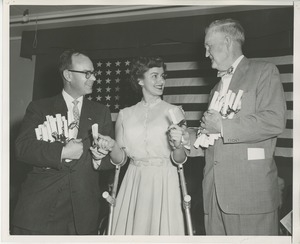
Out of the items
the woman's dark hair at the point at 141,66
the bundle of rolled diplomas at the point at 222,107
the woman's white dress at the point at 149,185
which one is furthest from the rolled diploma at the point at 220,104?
the woman's dark hair at the point at 141,66

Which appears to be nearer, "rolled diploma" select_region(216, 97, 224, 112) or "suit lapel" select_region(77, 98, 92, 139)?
"rolled diploma" select_region(216, 97, 224, 112)

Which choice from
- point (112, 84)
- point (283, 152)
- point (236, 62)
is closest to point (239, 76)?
point (236, 62)

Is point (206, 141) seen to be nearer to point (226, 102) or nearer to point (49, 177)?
point (226, 102)

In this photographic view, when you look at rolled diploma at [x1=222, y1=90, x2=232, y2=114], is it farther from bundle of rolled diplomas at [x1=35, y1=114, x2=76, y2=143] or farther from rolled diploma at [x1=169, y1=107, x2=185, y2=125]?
bundle of rolled diplomas at [x1=35, y1=114, x2=76, y2=143]

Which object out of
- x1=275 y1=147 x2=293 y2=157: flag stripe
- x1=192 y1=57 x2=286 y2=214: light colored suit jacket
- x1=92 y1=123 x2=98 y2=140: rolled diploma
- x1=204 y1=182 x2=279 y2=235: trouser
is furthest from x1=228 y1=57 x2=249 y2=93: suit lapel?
x1=92 y1=123 x2=98 y2=140: rolled diploma

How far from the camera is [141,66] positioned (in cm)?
166

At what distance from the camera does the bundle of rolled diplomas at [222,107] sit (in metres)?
1.42

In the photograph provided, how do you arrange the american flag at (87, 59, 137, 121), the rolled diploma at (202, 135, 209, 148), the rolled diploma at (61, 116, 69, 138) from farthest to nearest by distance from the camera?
the american flag at (87, 59, 137, 121)
the rolled diploma at (61, 116, 69, 138)
the rolled diploma at (202, 135, 209, 148)

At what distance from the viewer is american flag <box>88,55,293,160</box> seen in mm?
1535

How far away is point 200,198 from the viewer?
186 centimetres

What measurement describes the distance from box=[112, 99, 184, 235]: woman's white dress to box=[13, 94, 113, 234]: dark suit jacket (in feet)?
0.37

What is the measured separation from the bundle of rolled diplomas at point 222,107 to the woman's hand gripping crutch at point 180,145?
2.4 inches

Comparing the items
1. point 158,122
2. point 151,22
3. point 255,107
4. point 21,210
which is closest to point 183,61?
point 151,22

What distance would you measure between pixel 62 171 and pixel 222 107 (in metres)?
0.71
